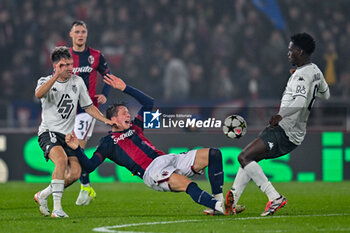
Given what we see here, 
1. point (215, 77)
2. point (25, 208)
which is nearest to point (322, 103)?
point (215, 77)

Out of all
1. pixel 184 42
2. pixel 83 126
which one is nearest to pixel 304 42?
pixel 83 126

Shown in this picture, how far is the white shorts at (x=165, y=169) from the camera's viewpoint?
6414mm

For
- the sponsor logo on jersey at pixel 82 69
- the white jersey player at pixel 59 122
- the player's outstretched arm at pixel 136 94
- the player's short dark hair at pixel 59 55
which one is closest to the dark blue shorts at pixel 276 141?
the player's outstretched arm at pixel 136 94

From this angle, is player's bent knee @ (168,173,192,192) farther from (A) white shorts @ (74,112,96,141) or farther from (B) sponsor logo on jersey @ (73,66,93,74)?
(B) sponsor logo on jersey @ (73,66,93,74)

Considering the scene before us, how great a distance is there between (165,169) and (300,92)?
1.40 meters

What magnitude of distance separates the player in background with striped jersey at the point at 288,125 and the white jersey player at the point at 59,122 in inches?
54.3

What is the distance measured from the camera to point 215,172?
6.51m

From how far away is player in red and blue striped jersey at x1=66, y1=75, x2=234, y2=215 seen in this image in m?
6.38

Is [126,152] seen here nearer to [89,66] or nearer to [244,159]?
[244,159]

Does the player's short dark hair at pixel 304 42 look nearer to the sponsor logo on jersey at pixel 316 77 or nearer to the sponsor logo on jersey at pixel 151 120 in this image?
the sponsor logo on jersey at pixel 316 77

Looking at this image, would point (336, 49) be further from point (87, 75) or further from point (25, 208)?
point (25, 208)

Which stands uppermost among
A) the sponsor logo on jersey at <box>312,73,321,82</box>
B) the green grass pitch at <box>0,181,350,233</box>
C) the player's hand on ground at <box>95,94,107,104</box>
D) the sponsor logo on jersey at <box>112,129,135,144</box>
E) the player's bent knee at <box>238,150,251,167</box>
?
the sponsor logo on jersey at <box>312,73,321,82</box>

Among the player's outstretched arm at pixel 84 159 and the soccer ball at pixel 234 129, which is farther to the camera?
the soccer ball at pixel 234 129

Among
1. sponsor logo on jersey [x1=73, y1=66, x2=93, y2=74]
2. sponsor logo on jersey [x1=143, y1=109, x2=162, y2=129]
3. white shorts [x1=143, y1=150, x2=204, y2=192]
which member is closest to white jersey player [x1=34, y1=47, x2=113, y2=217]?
sponsor logo on jersey [x1=143, y1=109, x2=162, y2=129]
